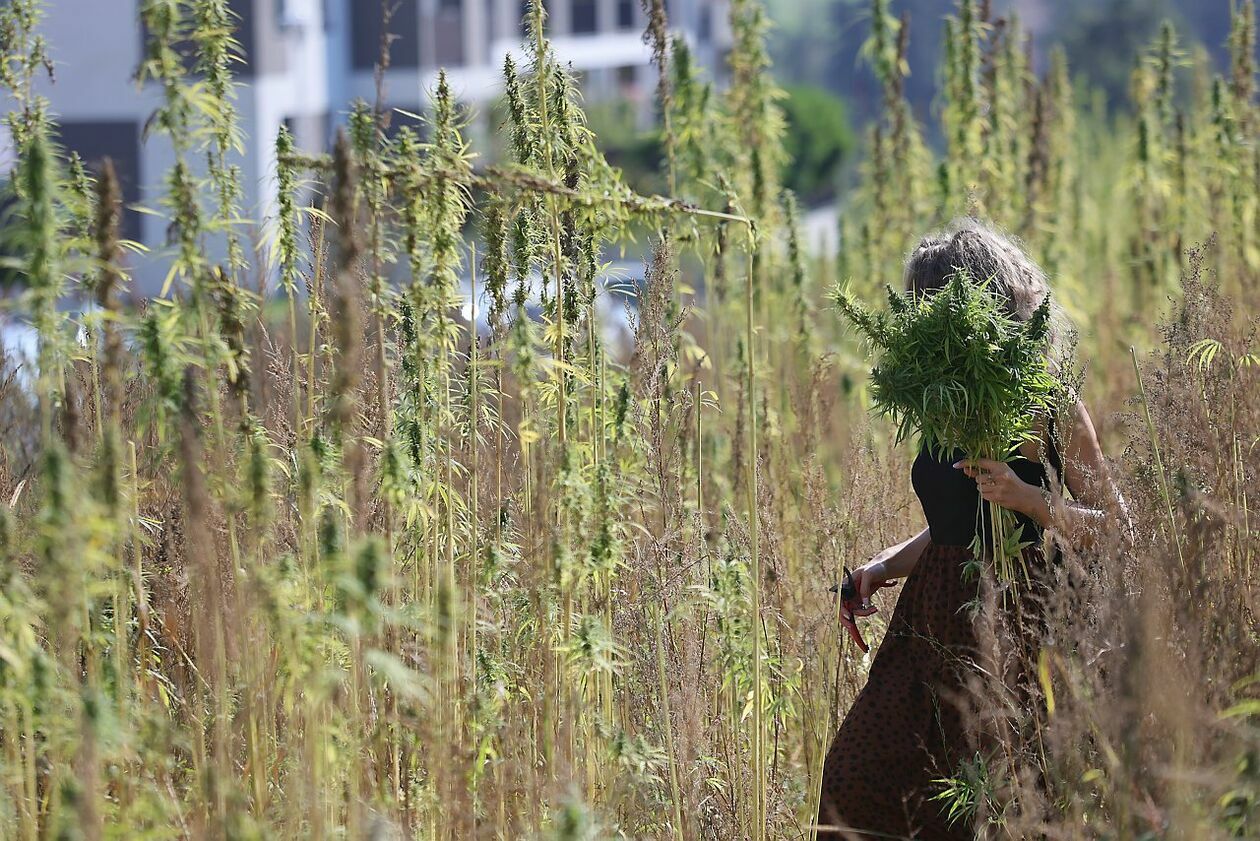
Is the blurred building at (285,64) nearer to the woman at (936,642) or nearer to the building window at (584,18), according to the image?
the building window at (584,18)

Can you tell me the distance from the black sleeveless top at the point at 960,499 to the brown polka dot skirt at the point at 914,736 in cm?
3

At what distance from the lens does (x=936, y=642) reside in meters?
2.45

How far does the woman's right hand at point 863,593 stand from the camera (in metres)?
2.61

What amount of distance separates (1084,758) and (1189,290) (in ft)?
3.38

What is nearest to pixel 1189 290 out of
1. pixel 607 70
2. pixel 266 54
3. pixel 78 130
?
pixel 266 54

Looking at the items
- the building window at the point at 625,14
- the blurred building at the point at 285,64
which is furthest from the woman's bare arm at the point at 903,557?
the building window at the point at 625,14

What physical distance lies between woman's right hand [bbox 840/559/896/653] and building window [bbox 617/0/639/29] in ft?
97.2

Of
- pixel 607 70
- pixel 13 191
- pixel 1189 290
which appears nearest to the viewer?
pixel 13 191

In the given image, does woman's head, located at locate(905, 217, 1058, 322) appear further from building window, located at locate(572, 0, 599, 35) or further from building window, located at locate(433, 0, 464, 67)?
building window, located at locate(572, 0, 599, 35)

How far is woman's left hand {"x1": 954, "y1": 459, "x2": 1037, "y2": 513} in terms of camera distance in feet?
7.49

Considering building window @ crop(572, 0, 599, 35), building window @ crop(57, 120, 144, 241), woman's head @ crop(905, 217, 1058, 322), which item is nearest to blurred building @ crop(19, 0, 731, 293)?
building window @ crop(57, 120, 144, 241)

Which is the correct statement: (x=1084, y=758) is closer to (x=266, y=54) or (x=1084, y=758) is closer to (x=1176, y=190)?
(x=1176, y=190)

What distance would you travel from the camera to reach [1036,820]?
179 cm

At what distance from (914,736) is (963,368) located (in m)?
0.70
